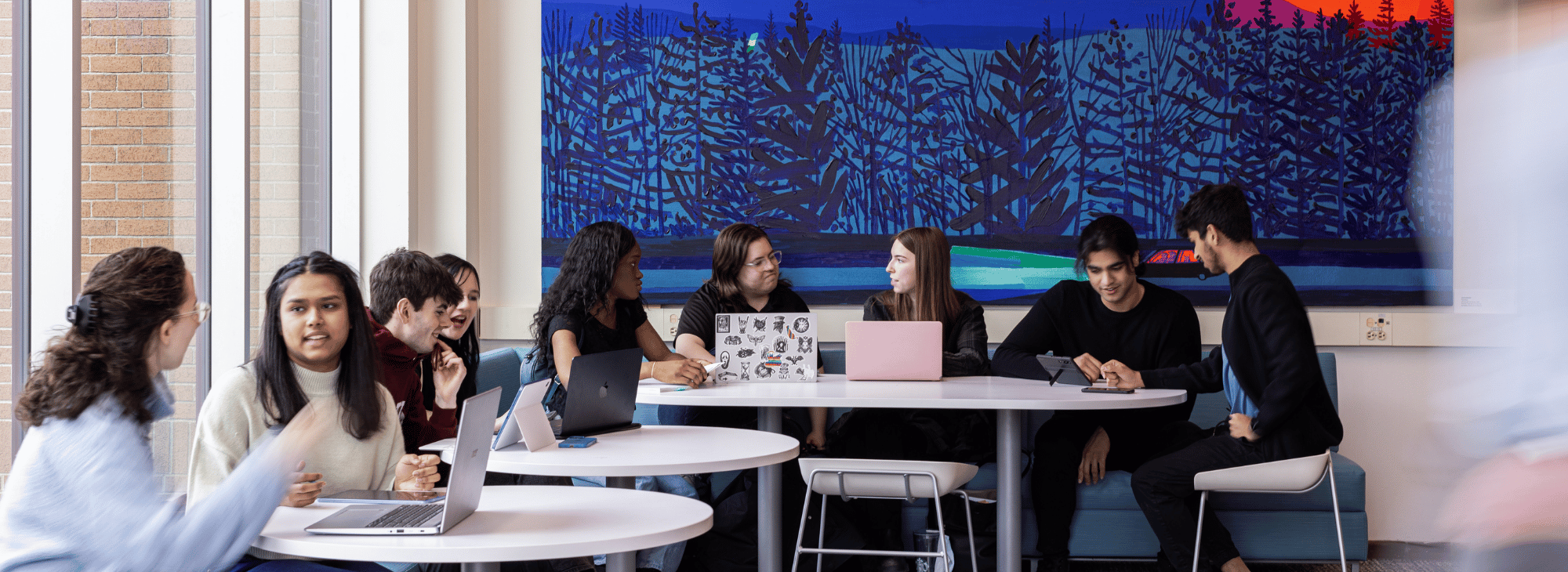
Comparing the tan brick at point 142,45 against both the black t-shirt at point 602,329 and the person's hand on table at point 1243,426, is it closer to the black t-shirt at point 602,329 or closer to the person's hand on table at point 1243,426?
the black t-shirt at point 602,329

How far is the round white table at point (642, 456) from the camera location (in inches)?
86.7

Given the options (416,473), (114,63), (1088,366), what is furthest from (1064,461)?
(114,63)

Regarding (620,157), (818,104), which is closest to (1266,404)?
(818,104)

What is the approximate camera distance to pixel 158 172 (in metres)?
2.93

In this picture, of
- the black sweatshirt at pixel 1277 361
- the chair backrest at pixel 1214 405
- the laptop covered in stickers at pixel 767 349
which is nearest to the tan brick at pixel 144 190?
the laptop covered in stickers at pixel 767 349

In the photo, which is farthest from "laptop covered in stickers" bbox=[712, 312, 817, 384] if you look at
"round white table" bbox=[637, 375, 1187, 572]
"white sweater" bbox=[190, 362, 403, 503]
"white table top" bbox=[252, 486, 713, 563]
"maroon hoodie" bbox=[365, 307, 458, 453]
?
"white table top" bbox=[252, 486, 713, 563]

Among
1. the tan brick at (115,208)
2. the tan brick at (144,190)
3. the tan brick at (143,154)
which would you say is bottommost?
the tan brick at (115,208)

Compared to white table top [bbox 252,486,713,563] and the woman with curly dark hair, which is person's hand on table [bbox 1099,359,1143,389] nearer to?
the woman with curly dark hair

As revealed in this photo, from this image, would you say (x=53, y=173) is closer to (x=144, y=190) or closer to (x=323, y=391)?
(x=144, y=190)

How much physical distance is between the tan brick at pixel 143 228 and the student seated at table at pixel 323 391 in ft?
2.94

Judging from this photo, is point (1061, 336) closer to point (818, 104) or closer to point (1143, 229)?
point (1143, 229)

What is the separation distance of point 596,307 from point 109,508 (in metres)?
2.03

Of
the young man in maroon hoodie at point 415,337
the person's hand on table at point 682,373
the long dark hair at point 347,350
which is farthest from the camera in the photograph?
the person's hand on table at point 682,373

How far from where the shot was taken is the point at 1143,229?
14.3 feet
